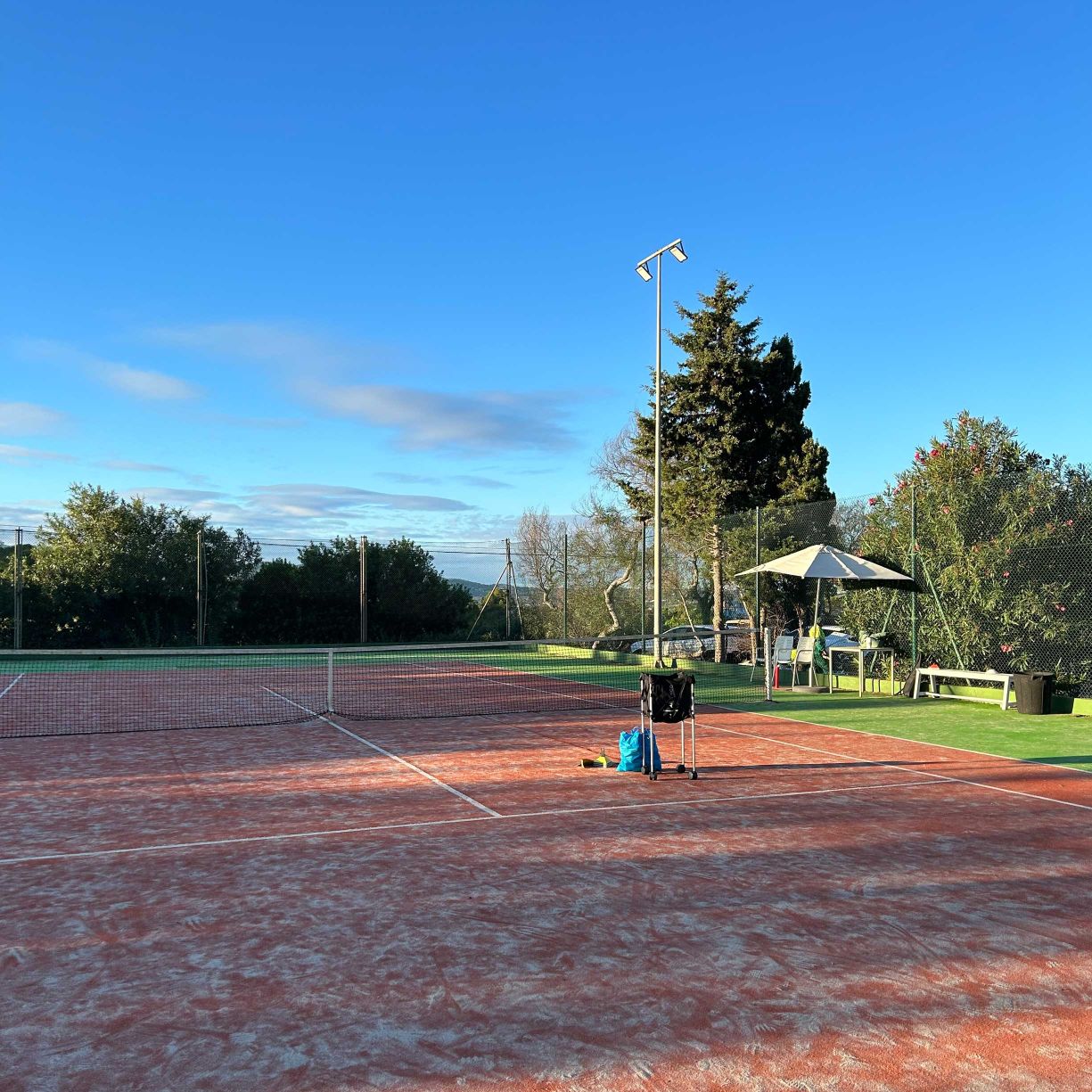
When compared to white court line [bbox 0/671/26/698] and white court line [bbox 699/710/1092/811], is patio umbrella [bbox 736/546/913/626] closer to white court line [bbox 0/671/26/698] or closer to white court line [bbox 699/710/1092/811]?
white court line [bbox 699/710/1092/811]

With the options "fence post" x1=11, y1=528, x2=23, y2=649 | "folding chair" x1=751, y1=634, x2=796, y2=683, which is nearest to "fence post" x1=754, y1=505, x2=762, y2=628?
"folding chair" x1=751, y1=634, x2=796, y2=683

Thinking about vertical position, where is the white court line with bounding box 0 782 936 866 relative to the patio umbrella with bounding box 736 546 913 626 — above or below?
below

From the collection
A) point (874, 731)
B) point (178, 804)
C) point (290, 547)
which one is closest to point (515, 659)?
point (290, 547)

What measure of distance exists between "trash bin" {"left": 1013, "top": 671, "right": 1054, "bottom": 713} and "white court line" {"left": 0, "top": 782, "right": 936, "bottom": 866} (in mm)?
5470

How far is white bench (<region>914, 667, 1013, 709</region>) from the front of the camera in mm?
13281

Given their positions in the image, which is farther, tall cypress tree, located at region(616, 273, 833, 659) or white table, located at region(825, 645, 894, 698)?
tall cypress tree, located at region(616, 273, 833, 659)

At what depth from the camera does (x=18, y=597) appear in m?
21.7

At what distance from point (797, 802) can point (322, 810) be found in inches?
147

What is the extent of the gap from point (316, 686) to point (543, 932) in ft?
46.5

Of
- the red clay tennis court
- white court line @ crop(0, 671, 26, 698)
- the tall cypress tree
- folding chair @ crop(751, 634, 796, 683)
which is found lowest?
the red clay tennis court

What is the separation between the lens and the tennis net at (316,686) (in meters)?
13.1

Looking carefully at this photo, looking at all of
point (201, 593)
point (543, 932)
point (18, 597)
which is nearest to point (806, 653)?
point (543, 932)

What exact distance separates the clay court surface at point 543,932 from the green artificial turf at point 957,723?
1.87 meters

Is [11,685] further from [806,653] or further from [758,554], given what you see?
[806,653]
